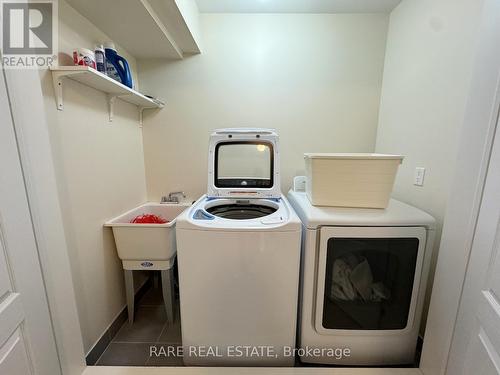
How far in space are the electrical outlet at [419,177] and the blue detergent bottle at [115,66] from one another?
2.14 metres

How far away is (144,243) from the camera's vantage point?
5.17ft

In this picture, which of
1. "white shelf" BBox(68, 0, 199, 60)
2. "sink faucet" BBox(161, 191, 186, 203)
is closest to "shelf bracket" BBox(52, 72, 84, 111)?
"white shelf" BBox(68, 0, 199, 60)

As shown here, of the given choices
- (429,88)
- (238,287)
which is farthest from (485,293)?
(429,88)

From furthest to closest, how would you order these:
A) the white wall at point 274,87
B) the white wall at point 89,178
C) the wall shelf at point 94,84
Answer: the white wall at point 274,87 → the white wall at point 89,178 → the wall shelf at point 94,84

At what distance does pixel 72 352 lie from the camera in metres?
1.13

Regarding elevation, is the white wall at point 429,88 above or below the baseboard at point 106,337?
above

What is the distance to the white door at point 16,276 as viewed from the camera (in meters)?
0.75

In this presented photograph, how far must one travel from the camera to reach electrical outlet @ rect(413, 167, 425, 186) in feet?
4.91

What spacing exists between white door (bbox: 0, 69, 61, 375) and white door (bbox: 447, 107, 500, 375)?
1663 mm

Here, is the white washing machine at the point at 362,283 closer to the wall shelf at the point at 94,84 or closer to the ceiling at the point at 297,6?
the wall shelf at the point at 94,84

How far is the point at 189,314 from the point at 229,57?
2.07 meters

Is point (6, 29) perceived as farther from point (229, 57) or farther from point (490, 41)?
point (490, 41)

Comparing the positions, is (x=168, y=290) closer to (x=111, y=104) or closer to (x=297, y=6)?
(x=111, y=104)

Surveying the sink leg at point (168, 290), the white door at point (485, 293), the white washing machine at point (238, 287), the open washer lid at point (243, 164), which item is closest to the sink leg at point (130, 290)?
the sink leg at point (168, 290)
